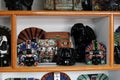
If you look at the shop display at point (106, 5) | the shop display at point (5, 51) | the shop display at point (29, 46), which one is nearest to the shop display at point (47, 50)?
the shop display at point (29, 46)

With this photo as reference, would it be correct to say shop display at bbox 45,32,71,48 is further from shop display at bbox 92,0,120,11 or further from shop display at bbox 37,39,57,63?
shop display at bbox 92,0,120,11

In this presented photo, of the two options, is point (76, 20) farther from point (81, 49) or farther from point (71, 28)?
point (81, 49)

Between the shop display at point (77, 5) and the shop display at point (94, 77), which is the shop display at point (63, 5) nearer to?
the shop display at point (77, 5)

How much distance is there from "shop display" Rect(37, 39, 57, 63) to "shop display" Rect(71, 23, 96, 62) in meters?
0.11

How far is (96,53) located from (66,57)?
0.48 feet

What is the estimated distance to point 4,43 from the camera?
1.09 m

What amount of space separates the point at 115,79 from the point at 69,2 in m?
0.47

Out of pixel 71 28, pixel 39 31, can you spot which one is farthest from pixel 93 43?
pixel 39 31

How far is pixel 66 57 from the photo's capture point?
1.12m

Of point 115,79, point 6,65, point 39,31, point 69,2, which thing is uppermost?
point 69,2

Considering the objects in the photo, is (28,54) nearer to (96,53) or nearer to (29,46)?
(29,46)

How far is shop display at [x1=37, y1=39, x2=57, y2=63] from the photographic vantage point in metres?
1.20

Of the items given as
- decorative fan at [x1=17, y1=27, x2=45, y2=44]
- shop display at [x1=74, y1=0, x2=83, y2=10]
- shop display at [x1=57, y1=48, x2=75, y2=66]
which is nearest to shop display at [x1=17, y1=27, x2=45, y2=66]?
decorative fan at [x1=17, y1=27, x2=45, y2=44]

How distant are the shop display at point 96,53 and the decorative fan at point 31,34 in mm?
251
